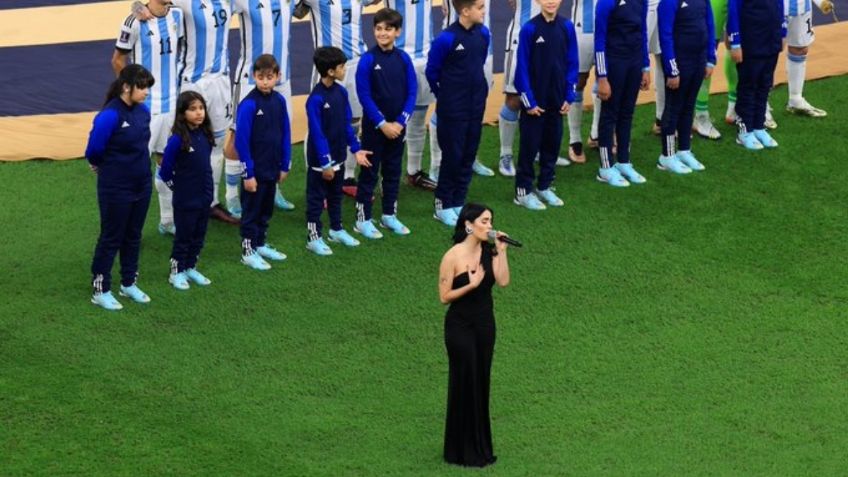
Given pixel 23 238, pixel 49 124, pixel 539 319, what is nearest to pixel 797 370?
pixel 539 319

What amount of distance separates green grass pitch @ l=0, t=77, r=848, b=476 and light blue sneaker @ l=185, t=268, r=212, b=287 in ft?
0.40

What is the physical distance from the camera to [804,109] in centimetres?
1529

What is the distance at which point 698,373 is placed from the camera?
10.7 m

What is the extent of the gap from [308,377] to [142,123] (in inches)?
79.8

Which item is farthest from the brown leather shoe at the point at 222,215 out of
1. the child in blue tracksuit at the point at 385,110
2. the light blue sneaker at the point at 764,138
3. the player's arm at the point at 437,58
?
the light blue sneaker at the point at 764,138

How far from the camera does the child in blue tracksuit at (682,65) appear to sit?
13633 mm

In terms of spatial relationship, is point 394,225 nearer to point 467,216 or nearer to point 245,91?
point 245,91

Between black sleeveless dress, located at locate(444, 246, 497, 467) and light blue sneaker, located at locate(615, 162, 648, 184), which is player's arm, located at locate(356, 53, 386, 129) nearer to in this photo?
light blue sneaker, located at locate(615, 162, 648, 184)

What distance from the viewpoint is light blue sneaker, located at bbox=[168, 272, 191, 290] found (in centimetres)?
1175

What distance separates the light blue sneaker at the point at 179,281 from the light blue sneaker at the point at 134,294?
0.25 meters

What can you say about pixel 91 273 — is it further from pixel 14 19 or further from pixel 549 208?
pixel 14 19

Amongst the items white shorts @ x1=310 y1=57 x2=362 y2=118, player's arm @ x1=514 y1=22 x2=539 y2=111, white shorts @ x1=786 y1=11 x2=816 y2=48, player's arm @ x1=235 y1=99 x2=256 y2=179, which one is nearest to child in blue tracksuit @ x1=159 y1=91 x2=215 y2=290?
player's arm @ x1=235 y1=99 x2=256 y2=179

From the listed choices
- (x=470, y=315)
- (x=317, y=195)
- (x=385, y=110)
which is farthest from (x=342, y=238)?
(x=470, y=315)

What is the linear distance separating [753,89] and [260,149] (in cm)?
469
